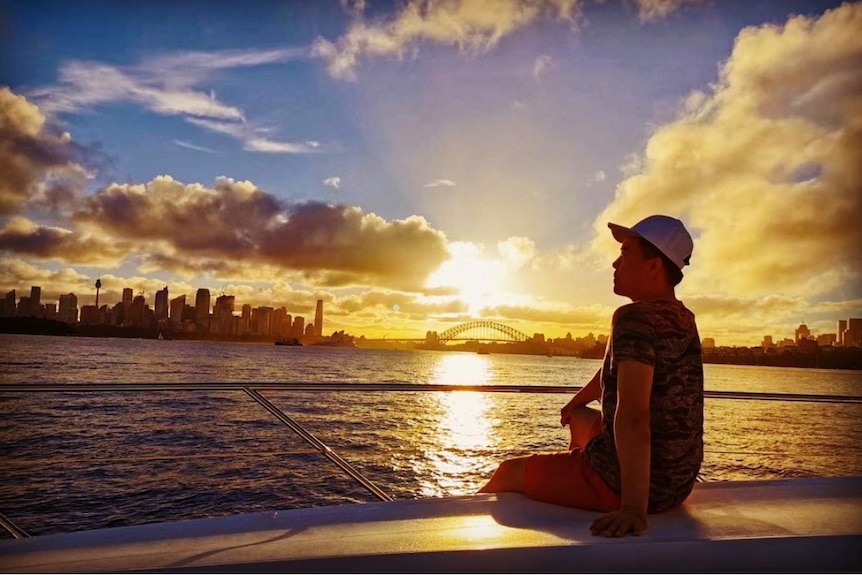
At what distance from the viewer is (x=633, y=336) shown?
51.7 inches

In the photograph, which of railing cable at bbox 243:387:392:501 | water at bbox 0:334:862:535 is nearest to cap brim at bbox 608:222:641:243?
railing cable at bbox 243:387:392:501

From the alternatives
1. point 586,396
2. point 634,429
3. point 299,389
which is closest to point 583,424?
point 586,396

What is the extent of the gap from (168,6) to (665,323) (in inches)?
156

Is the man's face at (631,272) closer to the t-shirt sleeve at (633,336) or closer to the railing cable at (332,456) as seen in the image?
the t-shirt sleeve at (633,336)

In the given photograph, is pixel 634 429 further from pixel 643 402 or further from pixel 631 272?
pixel 631 272

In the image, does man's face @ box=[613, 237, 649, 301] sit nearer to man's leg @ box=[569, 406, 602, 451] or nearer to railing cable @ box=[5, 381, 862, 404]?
man's leg @ box=[569, 406, 602, 451]

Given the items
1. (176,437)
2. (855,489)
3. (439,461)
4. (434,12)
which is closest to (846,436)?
(439,461)

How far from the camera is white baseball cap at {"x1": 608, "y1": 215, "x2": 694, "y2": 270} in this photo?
1.41m

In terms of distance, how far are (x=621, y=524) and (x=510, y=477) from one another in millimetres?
422

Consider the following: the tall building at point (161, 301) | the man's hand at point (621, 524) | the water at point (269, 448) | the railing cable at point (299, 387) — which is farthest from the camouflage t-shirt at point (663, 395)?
the tall building at point (161, 301)

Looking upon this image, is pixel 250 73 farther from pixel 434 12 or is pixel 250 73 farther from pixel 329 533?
pixel 329 533

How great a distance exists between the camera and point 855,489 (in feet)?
5.04

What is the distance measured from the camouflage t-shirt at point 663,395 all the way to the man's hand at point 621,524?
0.21m

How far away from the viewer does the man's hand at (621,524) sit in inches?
42.5
